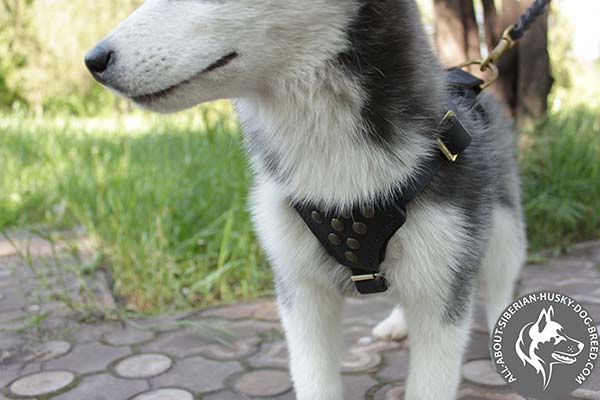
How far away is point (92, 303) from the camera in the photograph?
269 centimetres

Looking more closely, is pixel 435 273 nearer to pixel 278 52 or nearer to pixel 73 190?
pixel 278 52

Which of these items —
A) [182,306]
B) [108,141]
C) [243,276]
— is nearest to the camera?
[182,306]

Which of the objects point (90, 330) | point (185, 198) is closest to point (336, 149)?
point (90, 330)

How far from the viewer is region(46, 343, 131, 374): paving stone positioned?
7.32 feet

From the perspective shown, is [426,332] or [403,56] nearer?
[403,56]

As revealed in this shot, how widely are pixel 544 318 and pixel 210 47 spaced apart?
47.8 inches

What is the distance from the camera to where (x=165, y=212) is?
3.26 m

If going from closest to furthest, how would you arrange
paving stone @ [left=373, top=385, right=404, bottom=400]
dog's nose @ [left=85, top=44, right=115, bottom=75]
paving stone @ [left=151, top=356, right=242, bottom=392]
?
1. dog's nose @ [left=85, top=44, right=115, bottom=75]
2. paving stone @ [left=373, top=385, right=404, bottom=400]
3. paving stone @ [left=151, top=356, right=242, bottom=392]

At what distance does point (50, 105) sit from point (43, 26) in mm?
2604

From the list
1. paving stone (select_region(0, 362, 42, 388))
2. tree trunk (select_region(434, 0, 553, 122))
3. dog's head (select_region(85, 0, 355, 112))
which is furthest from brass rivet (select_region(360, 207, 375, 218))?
tree trunk (select_region(434, 0, 553, 122))

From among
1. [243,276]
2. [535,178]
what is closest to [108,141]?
[243,276]

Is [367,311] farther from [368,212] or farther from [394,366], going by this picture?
[368,212]

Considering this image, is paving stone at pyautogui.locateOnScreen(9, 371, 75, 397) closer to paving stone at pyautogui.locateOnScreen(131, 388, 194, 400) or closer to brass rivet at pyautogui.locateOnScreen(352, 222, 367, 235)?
paving stone at pyautogui.locateOnScreen(131, 388, 194, 400)

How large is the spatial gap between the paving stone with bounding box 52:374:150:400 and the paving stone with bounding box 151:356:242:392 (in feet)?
0.25
